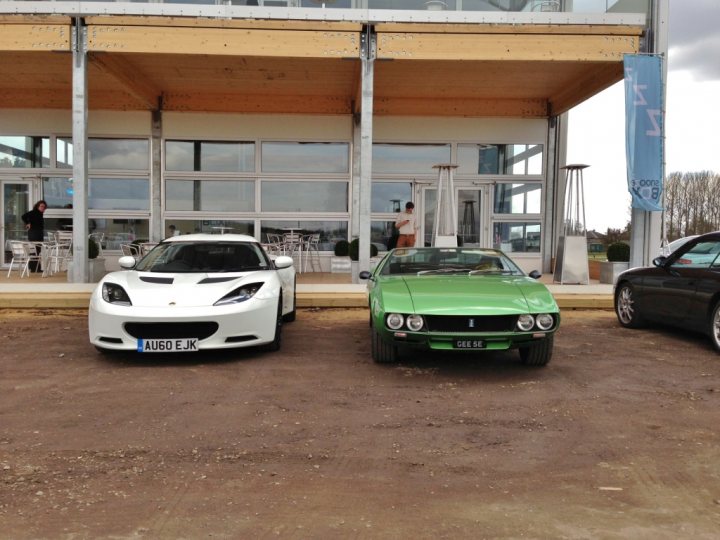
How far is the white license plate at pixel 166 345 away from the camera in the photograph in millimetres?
5812

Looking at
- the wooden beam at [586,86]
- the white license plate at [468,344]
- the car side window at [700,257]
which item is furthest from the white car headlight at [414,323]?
the wooden beam at [586,86]

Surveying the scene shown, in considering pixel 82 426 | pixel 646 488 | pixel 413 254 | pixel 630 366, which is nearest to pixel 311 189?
pixel 413 254

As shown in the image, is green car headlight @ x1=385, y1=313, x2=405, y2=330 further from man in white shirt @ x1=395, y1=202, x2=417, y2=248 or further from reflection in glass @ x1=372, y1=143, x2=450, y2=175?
reflection in glass @ x1=372, y1=143, x2=450, y2=175

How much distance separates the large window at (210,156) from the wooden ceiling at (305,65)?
0.89 meters

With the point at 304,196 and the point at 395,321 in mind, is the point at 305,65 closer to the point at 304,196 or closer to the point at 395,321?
the point at 304,196

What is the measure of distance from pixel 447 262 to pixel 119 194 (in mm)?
11629

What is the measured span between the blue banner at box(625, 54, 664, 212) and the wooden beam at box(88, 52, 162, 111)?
975 centimetres

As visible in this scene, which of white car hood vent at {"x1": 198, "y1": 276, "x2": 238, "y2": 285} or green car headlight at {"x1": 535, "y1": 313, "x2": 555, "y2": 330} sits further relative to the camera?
white car hood vent at {"x1": 198, "y1": 276, "x2": 238, "y2": 285}

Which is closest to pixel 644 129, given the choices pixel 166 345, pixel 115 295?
pixel 166 345

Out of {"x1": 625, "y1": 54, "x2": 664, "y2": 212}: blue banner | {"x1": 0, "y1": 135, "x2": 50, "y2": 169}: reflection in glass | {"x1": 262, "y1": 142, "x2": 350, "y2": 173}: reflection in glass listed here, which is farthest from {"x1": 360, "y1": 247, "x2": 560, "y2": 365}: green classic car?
{"x1": 0, "y1": 135, "x2": 50, "y2": 169}: reflection in glass

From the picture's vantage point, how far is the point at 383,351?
5.93m

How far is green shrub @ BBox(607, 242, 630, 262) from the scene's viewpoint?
43.3ft

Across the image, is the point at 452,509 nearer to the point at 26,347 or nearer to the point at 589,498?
the point at 589,498

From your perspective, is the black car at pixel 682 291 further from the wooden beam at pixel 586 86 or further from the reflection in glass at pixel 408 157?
the reflection in glass at pixel 408 157
